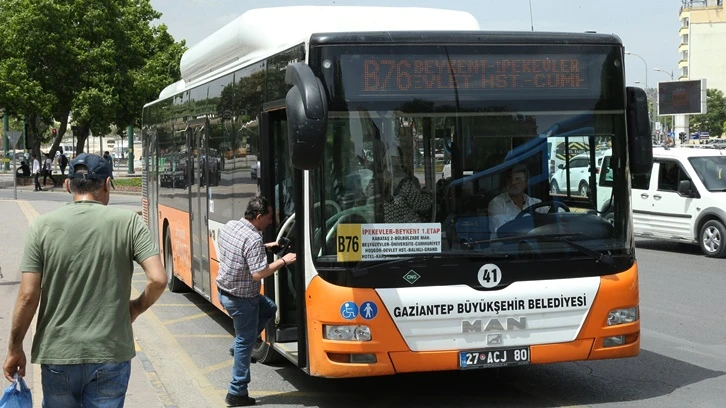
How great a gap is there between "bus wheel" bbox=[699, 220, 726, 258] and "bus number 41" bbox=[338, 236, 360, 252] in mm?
12309

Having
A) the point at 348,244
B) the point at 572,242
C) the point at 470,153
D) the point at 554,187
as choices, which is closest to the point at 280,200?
the point at 348,244

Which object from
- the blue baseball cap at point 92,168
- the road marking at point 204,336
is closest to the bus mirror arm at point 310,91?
the blue baseball cap at point 92,168

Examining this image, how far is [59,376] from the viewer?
14.4 ft

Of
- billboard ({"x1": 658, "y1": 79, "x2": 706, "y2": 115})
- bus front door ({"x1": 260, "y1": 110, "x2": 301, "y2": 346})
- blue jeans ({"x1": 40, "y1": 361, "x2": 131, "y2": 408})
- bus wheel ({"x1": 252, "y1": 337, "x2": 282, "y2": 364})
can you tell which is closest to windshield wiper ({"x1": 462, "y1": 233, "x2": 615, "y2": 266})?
bus front door ({"x1": 260, "y1": 110, "x2": 301, "y2": 346})

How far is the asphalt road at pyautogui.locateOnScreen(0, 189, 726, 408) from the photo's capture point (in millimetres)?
7516

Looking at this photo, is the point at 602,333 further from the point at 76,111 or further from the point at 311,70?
the point at 76,111

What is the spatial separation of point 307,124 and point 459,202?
129 cm

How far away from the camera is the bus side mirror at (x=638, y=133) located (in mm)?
7113

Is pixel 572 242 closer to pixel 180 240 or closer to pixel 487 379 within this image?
pixel 487 379

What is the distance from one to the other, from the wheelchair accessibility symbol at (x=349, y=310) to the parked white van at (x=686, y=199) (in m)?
11.7

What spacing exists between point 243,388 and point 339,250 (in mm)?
1354

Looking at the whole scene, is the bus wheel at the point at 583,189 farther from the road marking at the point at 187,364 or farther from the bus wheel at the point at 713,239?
the bus wheel at the point at 713,239

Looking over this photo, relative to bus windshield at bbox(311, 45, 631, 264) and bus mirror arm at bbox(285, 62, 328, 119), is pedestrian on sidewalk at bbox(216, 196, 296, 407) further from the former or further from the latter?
bus mirror arm at bbox(285, 62, 328, 119)

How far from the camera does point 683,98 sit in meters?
46.2
